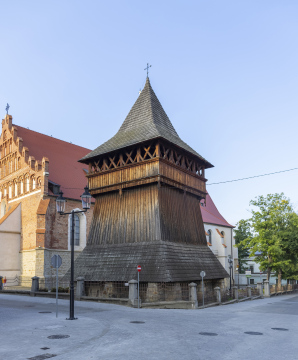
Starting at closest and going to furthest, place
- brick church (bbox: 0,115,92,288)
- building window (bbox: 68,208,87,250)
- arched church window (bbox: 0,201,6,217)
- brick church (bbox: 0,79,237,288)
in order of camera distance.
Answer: brick church (bbox: 0,79,237,288) → brick church (bbox: 0,115,92,288) → building window (bbox: 68,208,87,250) → arched church window (bbox: 0,201,6,217)

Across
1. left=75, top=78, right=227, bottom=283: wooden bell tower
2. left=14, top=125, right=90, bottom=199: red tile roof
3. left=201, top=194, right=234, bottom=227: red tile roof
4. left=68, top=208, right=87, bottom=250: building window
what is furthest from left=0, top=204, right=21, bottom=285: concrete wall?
left=201, top=194, right=234, bottom=227: red tile roof

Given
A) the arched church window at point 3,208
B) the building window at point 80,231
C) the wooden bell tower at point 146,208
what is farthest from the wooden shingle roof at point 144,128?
the arched church window at point 3,208

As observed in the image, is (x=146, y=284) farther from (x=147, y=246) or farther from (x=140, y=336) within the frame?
(x=140, y=336)

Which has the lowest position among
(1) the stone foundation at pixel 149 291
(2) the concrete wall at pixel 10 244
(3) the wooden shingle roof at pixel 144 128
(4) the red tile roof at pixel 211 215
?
(1) the stone foundation at pixel 149 291

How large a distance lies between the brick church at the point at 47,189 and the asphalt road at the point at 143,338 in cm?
1078

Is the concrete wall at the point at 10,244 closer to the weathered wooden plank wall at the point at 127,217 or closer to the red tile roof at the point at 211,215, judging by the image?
the weathered wooden plank wall at the point at 127,217

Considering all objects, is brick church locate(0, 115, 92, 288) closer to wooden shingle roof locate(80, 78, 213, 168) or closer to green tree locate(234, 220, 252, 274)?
wooden shingle roof locate(80, 78, 213, 168)

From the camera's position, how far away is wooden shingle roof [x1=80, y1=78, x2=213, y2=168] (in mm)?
24781

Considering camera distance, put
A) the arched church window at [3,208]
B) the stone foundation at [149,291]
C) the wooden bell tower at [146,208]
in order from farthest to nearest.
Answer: the arched church window at [3,208]
the wooden bell tower at [146,208]
the stone foundation at [149,291]

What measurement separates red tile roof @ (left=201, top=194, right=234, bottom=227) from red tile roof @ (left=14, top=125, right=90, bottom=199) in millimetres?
18200

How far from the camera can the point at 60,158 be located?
126ft

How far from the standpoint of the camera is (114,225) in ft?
82.9

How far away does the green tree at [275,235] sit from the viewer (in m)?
40.1

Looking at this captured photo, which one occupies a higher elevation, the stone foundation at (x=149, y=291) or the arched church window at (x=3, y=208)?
the arched church window at (x=3, y=208)
